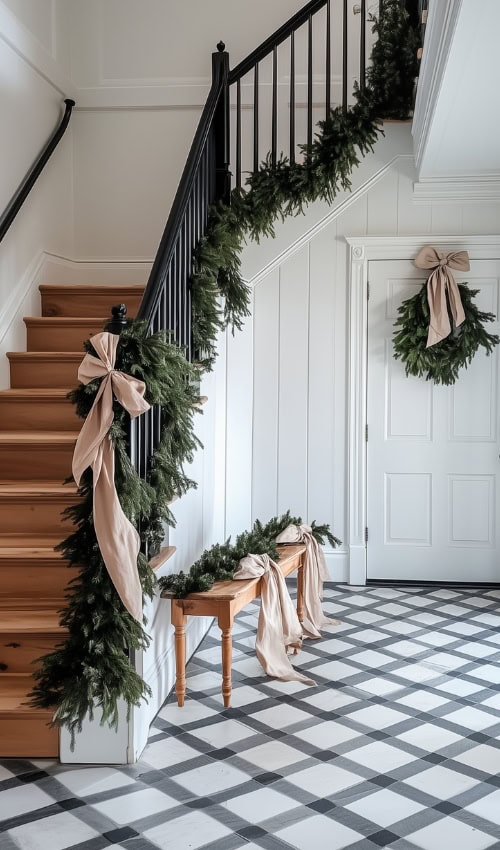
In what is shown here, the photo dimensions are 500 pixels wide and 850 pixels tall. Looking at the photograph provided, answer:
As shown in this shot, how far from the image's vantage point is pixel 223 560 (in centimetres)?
401

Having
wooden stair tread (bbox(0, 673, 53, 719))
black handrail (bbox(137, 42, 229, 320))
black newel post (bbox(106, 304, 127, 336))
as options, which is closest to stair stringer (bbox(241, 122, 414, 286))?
black handrail (bbox(137, 42, 229, 320))

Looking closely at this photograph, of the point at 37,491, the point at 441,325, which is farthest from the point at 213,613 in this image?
the point at 441,325

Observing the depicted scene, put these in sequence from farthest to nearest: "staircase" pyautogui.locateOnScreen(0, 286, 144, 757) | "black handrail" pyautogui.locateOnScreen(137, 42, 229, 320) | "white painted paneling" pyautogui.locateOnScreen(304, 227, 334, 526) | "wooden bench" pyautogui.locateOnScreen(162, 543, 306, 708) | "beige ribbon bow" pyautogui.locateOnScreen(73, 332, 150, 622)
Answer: "white painted paneling" pyautogui.locateOnScreen(304, 227, 334, 526)
"wooden bench" pyautogui.locateOnScreen(162, 543, 306, 708)
"black handrail" pyautogui.locateOnScreen(137, 42, 229, 320)
"staircase" pyautogui.locateOnScreen(0, 286, 144, 757)
"beige ribbon bow" pyautogui.locateOnScreen(73, 332, 150, 622)

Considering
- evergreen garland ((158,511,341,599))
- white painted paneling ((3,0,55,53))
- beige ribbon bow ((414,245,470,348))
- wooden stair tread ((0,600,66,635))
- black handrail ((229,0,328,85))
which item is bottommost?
wooden stair tread ((0,600,66,635))

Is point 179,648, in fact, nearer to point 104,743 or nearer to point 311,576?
point 104,743

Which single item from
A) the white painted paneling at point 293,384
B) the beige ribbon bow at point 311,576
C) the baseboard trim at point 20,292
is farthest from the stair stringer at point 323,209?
the beige ribbon bow at point 311,576

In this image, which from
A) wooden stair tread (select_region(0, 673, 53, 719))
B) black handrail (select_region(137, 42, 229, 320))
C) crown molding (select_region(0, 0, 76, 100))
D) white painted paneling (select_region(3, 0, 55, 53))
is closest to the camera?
wooden stair tread (select_region(0, 673, 53, 719))

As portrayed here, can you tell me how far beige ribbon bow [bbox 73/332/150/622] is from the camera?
2898 millimetres

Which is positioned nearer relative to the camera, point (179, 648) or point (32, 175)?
point (179, 648)

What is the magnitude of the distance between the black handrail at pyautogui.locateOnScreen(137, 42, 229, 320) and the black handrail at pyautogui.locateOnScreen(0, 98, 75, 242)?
3.59ft

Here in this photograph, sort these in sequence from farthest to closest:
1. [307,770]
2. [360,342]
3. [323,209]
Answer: [360,342], [323,209], [307,770]

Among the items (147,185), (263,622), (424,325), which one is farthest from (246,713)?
(147,185)

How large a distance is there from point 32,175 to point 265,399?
2063 millimetres

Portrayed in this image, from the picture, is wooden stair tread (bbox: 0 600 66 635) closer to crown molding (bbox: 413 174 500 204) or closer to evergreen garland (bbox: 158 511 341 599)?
evergreen garland (bbox: 158 511 341 599)
